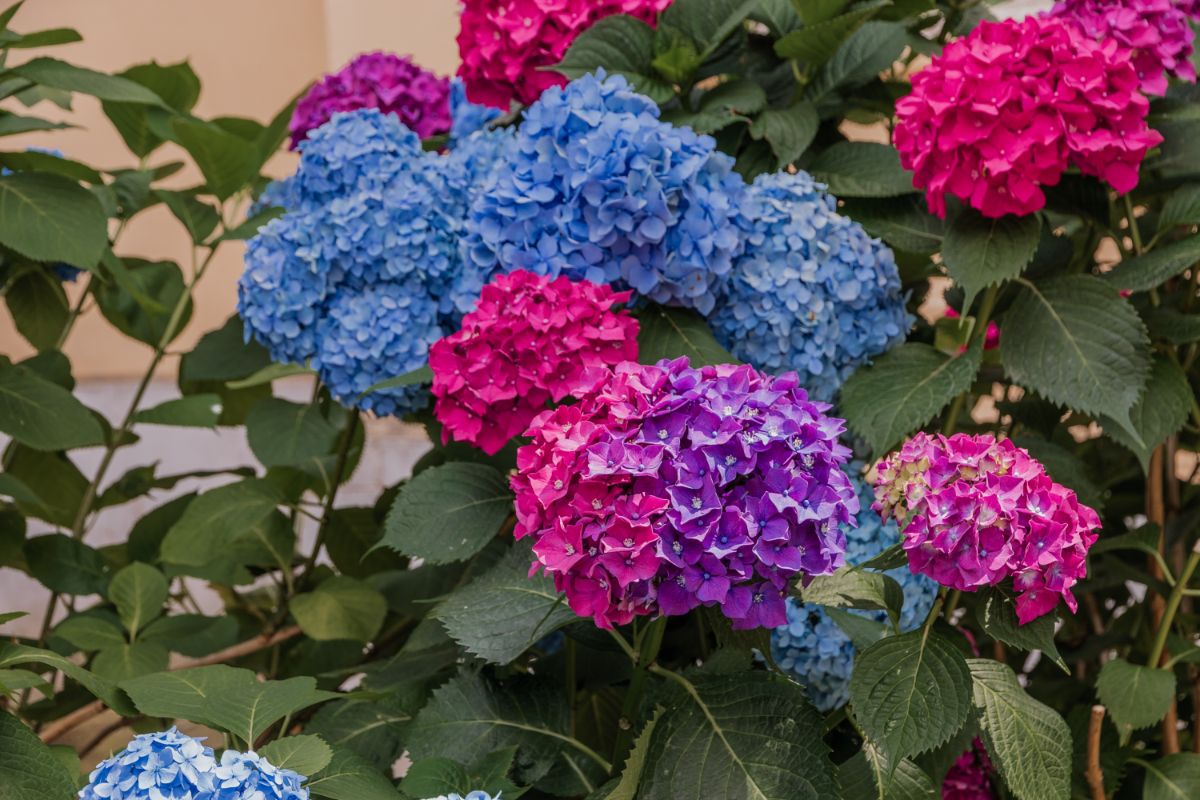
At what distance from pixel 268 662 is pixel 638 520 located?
85 cm

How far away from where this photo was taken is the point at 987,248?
1.02 metres

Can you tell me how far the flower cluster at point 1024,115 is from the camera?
97 cm

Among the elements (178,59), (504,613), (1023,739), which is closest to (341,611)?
(504,613)

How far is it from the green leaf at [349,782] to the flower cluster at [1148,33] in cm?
80

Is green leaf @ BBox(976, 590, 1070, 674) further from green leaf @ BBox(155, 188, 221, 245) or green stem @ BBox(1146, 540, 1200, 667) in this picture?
green leaf @ BBox(155, 188, 221, 245)

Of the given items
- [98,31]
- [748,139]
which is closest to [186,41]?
[98,31]

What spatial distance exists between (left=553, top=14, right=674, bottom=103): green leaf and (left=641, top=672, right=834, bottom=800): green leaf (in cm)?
56

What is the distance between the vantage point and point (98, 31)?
3381 millimetres

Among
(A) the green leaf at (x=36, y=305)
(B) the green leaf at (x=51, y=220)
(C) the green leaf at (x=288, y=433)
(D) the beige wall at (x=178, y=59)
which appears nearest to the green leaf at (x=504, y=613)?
(C) the green leaf at (x=288, y=433)

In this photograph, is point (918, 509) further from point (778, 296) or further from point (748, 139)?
point (748, 139)

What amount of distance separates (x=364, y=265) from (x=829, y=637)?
0.48m

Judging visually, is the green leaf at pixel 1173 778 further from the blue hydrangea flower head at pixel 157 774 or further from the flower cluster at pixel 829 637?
the blue hydrangea flower head at pixel 157 774

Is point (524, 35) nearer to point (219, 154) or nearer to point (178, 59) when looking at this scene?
point (219, 154)

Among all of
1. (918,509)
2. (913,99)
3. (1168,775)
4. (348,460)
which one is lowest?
(1168,775)
